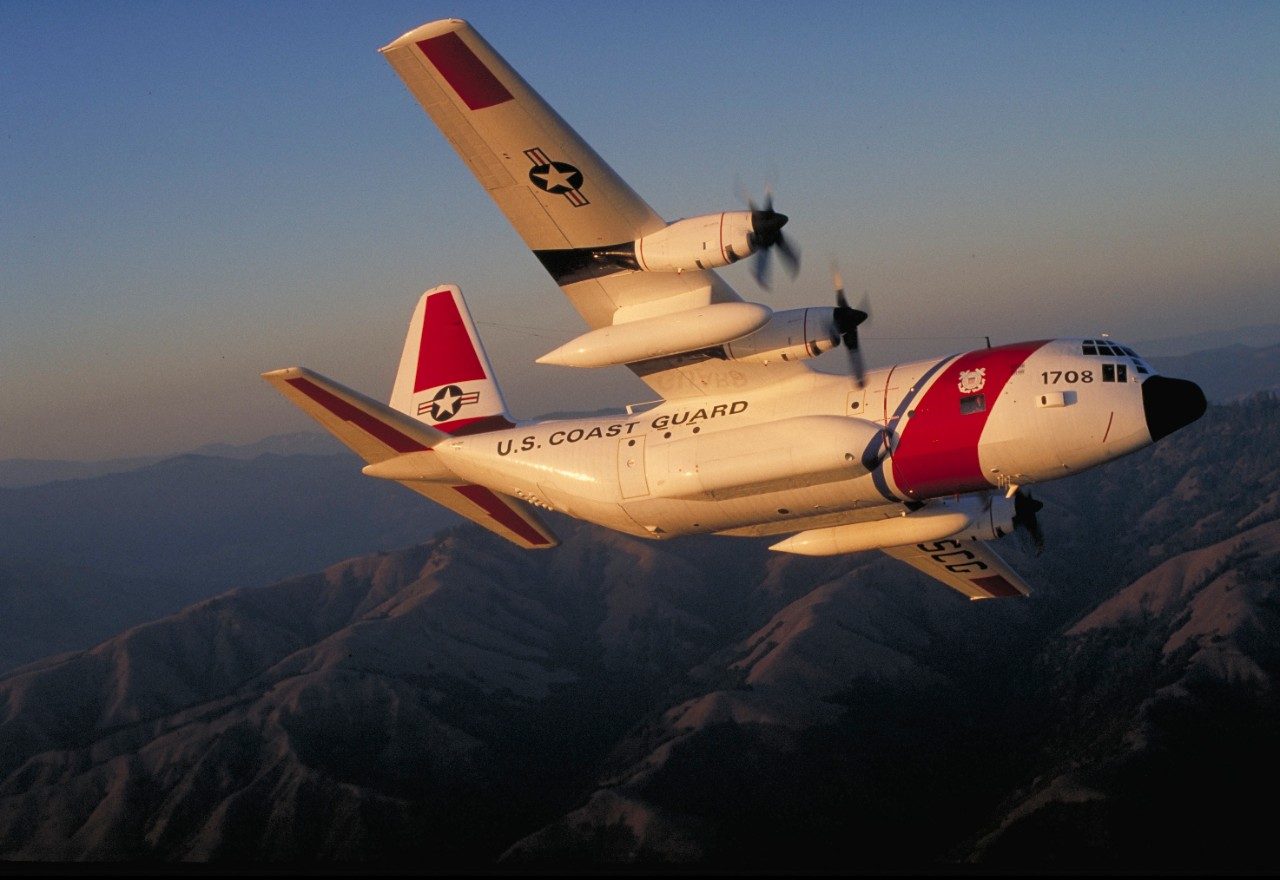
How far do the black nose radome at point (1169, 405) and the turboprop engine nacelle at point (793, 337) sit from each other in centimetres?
779

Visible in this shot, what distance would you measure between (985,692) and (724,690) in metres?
43.5

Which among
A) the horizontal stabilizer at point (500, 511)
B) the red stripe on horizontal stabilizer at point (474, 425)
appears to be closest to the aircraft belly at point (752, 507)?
the horizontal stabilizer at point (500, 511)

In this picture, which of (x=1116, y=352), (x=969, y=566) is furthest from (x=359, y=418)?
(x=969, y=566)

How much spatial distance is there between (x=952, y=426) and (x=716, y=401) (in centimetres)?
715

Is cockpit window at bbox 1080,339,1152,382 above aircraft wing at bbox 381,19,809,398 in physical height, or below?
below

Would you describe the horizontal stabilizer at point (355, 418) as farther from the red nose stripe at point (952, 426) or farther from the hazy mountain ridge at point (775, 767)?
the hazy mountain ridge at point (775, 767)

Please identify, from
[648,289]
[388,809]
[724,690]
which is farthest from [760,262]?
[724,690]

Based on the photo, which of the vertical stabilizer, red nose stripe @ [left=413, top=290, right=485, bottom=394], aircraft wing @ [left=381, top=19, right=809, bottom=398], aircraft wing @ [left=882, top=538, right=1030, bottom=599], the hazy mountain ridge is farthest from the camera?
the hazy mountain ridge

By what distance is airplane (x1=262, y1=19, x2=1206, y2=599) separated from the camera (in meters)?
28.3

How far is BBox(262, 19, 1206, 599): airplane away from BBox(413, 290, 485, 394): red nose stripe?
8.84ft

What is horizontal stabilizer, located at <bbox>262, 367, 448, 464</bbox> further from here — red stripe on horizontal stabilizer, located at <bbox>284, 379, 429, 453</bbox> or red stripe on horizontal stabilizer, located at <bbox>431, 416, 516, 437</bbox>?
red stripe on horizontal stabilizer, located at <bbox>431, 416, 516, 437</bbox>

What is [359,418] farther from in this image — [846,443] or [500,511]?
[846,443]

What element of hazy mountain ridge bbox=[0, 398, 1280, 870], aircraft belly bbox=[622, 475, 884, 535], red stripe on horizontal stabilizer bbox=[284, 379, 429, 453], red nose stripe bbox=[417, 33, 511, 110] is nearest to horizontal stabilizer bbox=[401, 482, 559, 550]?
red stripe on horizontal stabilizer bbox=[284, 379, 429, 453]

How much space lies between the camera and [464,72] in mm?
27266
